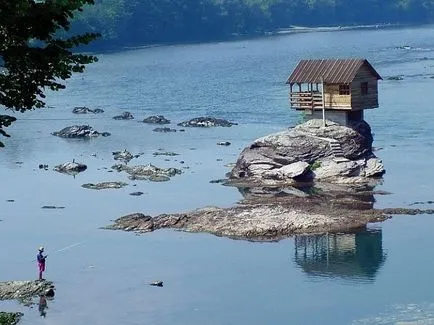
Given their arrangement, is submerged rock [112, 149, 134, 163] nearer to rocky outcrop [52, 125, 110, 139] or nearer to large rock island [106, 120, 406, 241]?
large rock island [106, 120, 406, 241]

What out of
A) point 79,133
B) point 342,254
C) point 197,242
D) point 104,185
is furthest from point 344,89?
point 79,133

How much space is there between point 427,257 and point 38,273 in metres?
18.4

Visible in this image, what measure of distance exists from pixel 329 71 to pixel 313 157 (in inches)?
235

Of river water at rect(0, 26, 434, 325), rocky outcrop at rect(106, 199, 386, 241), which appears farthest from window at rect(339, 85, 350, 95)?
rocky outcrop at rect(106, 199, 386, 241)

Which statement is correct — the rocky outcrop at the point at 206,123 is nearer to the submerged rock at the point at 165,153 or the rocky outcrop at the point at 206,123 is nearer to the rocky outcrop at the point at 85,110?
the submerged rock at the point at 165,153

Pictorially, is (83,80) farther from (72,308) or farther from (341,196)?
(72,308)

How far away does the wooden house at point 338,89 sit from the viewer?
6581 cm

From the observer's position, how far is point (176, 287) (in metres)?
43.9

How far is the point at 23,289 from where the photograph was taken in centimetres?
4241

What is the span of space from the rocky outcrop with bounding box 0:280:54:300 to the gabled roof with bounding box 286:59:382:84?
95.5ft

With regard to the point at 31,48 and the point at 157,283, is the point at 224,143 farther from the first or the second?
the point at 31,48

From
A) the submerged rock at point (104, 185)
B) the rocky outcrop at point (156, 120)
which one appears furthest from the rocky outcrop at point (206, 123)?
the submerged rock at point (104, 185)

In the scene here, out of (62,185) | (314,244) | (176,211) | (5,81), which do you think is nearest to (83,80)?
(62,185)

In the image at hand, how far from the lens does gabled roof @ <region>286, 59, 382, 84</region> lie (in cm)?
6569
